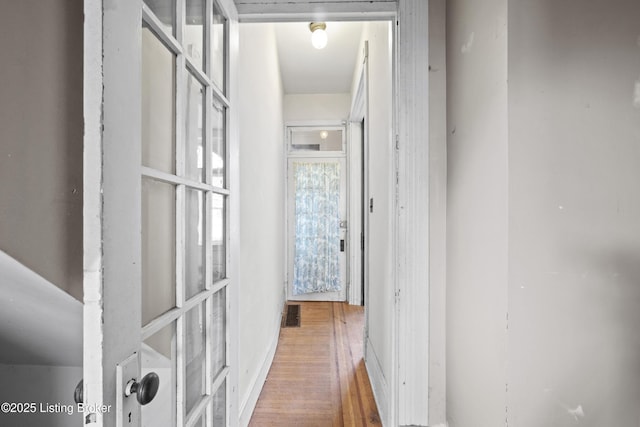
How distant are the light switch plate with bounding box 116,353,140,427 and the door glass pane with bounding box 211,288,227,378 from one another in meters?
0.52

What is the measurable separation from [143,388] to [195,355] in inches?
16.1

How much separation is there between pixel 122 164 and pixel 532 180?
2.86 ft

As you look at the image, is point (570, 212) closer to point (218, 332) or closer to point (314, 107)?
point (218, 332)

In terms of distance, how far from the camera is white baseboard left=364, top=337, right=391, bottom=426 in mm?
1607

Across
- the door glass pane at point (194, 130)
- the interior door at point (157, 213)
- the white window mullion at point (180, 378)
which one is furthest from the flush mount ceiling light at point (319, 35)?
the white window mullion at point (180, 378)

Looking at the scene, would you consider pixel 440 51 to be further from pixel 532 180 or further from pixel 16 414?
pixel 16 414

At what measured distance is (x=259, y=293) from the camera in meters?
2.08

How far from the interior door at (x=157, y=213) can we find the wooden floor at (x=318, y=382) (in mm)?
617

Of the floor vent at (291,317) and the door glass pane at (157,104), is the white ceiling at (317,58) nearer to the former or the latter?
the door glass pane at (157,104)

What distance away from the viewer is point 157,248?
0.76m

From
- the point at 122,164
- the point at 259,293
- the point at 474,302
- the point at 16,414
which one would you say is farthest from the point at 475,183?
the point at 259,293

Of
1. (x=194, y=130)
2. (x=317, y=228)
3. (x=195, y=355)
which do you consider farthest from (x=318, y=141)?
(x=195, y=355)

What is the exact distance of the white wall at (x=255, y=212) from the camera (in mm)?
1645

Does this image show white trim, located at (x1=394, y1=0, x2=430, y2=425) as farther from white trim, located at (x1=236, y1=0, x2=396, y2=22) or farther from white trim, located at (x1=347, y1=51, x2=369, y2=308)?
white trim, located at (x1=347, y1=51, x2=369, y2=308)
